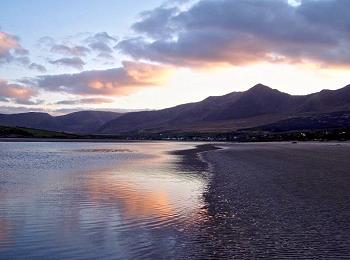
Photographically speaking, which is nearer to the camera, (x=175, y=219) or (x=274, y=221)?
(x=274, y=221)

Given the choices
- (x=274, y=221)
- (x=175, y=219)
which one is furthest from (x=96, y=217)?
(x=274, y=221)

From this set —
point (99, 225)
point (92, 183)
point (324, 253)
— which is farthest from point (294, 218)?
point (92, 183)

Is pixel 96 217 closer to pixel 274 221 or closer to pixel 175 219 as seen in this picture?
pixel 175 219

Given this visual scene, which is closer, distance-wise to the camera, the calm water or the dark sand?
the dark sand

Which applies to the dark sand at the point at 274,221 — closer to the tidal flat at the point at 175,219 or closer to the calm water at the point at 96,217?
the tidal flat at the point at 175,219

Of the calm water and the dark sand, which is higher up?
the calm water

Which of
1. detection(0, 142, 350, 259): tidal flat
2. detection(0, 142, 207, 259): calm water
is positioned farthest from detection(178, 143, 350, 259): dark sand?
detection(0, 142, 207, 259): calm water

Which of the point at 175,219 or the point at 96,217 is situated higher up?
the point at 96,217

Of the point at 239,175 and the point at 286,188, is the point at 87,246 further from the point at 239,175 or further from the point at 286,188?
the point at 239,175

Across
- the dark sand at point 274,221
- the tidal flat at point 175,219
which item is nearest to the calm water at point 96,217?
the tidal flat at point 175,219

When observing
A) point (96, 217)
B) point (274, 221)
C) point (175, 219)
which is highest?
point (96, 217)

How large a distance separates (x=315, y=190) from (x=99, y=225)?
47.1 ft

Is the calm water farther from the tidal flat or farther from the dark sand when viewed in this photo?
the dark sand

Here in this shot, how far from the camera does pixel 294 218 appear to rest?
1859cm
